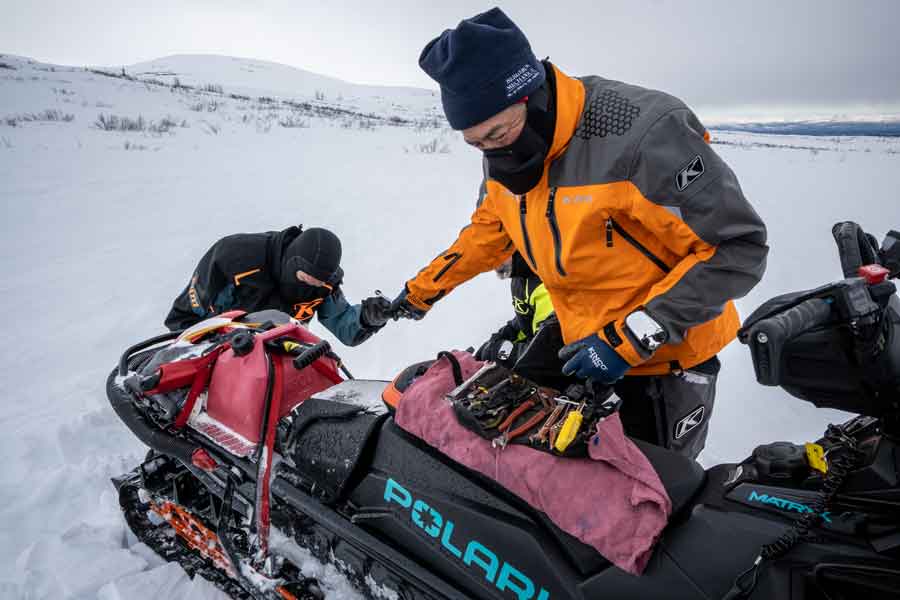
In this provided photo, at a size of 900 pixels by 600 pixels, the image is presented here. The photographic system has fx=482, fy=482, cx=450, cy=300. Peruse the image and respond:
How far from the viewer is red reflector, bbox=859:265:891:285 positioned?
94 centimetres

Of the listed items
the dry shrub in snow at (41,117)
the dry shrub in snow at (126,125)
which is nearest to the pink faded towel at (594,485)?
the dry shrub in snow at (126,125)

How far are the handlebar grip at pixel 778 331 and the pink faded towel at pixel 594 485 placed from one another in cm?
37

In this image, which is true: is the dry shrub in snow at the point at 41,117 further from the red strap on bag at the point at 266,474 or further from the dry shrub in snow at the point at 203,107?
the red strap on bag at the point at 266,474

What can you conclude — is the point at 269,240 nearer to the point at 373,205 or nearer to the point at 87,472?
the point at 87,472

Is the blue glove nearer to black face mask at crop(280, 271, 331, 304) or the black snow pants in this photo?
the black snow pants

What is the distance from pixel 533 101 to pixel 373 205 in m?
5.53

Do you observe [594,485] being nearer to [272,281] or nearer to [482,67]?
[482,67]

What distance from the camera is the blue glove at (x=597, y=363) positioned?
1499mm

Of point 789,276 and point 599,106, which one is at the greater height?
point 599,106

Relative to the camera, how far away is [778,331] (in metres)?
0.92

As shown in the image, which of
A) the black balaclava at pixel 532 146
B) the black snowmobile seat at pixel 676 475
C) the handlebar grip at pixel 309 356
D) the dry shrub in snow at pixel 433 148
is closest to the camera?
the black snowmobile seat at pixel 676 475

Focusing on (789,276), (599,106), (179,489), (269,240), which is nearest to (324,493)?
(179,489)

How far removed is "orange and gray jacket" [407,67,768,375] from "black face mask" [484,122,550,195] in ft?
0.15

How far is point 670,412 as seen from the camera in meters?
1.78
